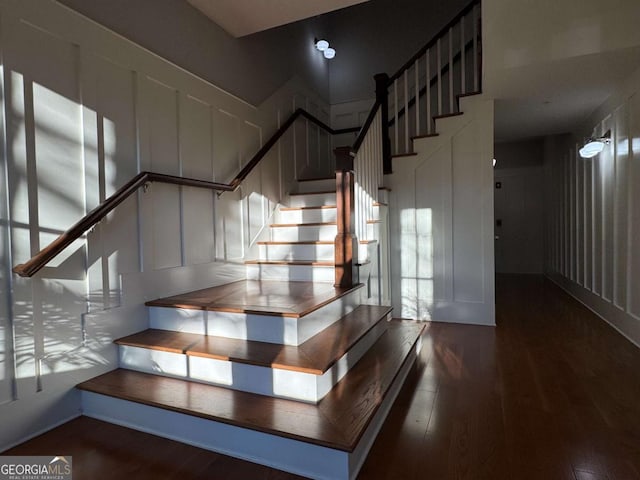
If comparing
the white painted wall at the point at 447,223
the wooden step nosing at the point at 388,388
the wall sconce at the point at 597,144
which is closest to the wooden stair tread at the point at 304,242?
the white painted wall at the point at 447,223

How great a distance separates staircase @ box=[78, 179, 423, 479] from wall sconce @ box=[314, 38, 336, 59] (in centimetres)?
354

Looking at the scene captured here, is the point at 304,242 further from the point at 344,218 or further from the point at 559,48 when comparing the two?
the point at 559,48

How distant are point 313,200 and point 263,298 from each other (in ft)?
5.50

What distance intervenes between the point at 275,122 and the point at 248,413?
120 inches

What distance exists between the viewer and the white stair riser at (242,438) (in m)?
1.38

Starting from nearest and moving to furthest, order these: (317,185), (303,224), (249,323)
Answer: (249,323)
(303,224)
(317,185)

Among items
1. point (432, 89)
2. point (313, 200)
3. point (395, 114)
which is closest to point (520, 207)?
point (432, 89)

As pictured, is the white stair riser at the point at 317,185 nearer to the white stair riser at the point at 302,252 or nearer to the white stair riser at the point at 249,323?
the white stair riser at the point at 302,252

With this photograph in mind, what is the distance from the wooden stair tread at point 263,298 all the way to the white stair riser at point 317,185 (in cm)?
149

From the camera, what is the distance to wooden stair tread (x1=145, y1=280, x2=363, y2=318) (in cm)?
204

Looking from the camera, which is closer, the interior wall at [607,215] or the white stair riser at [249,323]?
the white stair riser at [249,323]

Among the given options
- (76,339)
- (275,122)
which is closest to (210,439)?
(76,339)

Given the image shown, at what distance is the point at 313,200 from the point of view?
12.4 ft

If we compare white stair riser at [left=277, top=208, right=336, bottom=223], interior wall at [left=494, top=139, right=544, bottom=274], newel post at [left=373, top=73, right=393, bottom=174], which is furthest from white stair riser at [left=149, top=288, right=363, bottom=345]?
interior wall at [left=494, top=139, right=544, bottom=274]
